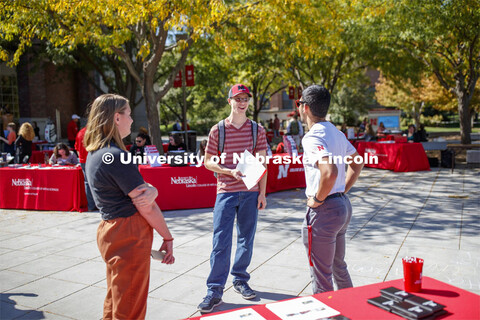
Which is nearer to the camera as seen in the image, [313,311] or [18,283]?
[313,311]

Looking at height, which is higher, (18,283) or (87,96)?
(87,96)

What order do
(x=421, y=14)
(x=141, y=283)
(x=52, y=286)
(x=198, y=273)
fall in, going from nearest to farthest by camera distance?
1. (x=141, y=283)
2. (x=52, y=286)
3. (x=198, y=273)
4. (x=421, y=14)

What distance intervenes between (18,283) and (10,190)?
5380 mm

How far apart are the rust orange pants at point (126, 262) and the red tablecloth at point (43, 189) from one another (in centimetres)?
699

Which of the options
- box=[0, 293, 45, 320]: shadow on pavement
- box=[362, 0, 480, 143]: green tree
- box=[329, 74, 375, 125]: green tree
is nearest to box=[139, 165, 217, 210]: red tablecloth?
box=[0, 293, 45, 320]: shadow on pavement

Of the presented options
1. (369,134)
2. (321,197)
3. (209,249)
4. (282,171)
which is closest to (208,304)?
(321,197)

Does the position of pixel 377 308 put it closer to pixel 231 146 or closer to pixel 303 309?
pixel 303 309

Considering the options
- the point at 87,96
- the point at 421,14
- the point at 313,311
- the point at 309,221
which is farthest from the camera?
the point at 87,96

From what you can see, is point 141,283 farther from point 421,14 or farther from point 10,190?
point 421,14

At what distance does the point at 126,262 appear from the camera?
2.50m

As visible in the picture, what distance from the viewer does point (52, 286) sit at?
4824 millimetres

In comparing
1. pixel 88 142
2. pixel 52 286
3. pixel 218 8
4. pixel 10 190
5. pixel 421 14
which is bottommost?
pixel 52 286

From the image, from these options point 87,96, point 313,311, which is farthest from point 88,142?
point 87,96

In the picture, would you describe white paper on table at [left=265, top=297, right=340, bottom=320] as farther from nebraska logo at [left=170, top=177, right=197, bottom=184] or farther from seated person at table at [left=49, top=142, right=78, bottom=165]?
seated person at table at [left=49, top=142, right=78, bottom=165]
